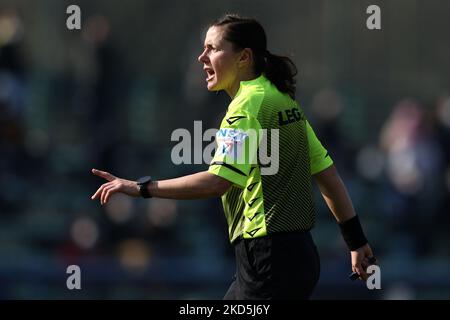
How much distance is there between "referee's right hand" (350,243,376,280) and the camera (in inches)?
230

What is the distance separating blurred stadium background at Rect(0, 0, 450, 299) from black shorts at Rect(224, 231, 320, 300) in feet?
18.1

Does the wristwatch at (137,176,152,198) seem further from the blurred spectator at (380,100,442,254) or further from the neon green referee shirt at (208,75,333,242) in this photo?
the blurred spectator at (380,100,442,254)

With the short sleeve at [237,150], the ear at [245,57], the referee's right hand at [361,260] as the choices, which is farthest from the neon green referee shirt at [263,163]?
the referee's right hand at [361,260]

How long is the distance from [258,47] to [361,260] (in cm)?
120

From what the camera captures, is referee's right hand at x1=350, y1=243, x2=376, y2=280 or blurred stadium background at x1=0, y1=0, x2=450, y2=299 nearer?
referee's right hand at x1=350, y1=243, x2=376, y2=280

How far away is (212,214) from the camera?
38.9 ft

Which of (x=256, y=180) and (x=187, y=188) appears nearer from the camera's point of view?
(x=187, y=188)

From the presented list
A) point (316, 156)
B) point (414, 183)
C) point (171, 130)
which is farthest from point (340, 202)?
point (171, 130)

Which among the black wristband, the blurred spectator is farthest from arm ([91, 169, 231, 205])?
the blurred spectator

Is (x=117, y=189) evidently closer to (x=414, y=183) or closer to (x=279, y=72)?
(x=279, y=72)

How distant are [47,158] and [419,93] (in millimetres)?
4277

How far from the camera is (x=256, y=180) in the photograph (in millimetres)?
5398
